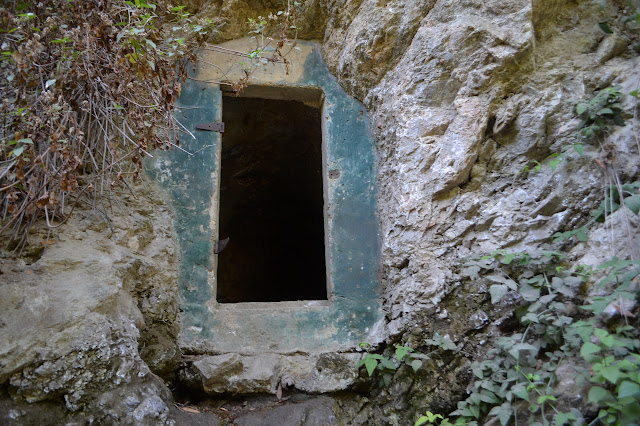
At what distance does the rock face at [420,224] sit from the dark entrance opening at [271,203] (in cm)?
259

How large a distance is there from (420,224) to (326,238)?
0.74 m

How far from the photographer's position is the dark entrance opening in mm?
5871

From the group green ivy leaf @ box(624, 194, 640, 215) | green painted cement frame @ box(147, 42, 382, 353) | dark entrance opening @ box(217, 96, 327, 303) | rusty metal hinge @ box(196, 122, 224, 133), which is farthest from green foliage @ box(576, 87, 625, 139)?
dark entrance opening @ box(217, 96, 327, 303)

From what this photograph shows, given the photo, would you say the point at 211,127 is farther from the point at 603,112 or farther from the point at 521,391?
the point at 521,391

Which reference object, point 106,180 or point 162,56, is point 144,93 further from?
point 106,180

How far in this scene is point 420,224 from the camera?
290 centimetres

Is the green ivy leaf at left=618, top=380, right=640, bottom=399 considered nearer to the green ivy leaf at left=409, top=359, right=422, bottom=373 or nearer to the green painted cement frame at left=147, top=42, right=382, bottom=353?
the green ivy leaf at left=409, top=359, right=422, bottom=373

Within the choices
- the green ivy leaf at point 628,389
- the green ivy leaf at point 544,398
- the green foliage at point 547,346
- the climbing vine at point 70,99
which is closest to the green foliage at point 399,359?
the green foliage at point 547,346

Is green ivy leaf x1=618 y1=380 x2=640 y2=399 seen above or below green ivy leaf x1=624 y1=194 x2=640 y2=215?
below

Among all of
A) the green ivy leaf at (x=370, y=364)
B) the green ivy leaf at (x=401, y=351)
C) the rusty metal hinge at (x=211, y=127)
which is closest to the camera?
the green ivy leaf at (x=401, y=351)

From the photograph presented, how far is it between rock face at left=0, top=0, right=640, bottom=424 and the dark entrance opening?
2.59 m

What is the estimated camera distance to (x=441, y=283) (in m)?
2.70

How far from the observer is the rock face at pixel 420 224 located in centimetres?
218

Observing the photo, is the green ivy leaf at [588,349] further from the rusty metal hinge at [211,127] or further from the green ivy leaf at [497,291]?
the rusty metal hinge at [211,127]
